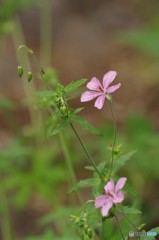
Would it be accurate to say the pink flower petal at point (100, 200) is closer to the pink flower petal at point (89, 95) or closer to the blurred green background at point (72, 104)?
the pink flower petal at point (89, 95)

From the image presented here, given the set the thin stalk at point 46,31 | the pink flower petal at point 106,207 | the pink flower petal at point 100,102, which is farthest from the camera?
the thin stalk at point 46,31

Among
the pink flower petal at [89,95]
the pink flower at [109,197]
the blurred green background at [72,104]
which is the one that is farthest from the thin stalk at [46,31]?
the pink flower at [109,197]

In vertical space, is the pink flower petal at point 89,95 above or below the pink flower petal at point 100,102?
above

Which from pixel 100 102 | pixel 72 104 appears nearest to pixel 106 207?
pixel 100 102

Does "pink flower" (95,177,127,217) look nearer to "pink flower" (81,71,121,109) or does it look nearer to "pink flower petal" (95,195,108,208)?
"pink flower petal" (95,195,108,208)

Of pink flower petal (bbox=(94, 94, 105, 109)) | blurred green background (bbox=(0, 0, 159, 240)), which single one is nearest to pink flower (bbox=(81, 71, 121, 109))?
pink flower petal (bbox=(94, 94, 105, 109))

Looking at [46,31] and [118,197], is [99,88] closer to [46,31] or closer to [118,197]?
[118,197]

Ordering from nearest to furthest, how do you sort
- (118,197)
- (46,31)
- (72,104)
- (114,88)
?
(118,197)
(114,88)
(72,104)
(46,31)

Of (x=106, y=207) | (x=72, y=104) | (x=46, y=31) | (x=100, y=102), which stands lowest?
(x=106, y=207)
